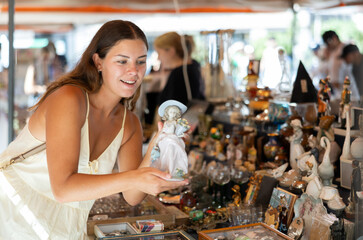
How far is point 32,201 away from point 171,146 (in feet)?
2.06

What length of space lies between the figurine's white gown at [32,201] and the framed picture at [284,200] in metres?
0.78

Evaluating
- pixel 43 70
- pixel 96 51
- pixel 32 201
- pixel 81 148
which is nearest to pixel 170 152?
pixel 81 148

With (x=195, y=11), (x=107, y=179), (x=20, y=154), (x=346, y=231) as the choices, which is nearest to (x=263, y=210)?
(x=346, y=231)

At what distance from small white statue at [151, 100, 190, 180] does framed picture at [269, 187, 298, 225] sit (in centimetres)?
59

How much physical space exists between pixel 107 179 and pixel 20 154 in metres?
0.50

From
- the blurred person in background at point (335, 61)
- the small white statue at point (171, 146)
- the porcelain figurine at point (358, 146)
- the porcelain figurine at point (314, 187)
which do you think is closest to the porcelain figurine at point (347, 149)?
the porcelain figurine at point (358, 146)

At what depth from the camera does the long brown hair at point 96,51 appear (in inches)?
71.4

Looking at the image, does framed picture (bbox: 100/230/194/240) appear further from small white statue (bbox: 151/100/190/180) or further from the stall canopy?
the stall canopy

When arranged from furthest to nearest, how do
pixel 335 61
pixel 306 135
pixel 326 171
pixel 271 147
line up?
pixel 335 61, pixel 271 147, pixel 306 135, pixel 326 171

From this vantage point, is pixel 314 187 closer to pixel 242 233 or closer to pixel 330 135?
pixel 242 233

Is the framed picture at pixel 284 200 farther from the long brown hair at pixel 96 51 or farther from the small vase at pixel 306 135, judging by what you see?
the long brown hair at pixel 96 51

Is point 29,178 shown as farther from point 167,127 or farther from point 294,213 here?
point 294,213

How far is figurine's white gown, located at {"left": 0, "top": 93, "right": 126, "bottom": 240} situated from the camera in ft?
6.34

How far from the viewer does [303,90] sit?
2.97 metres
